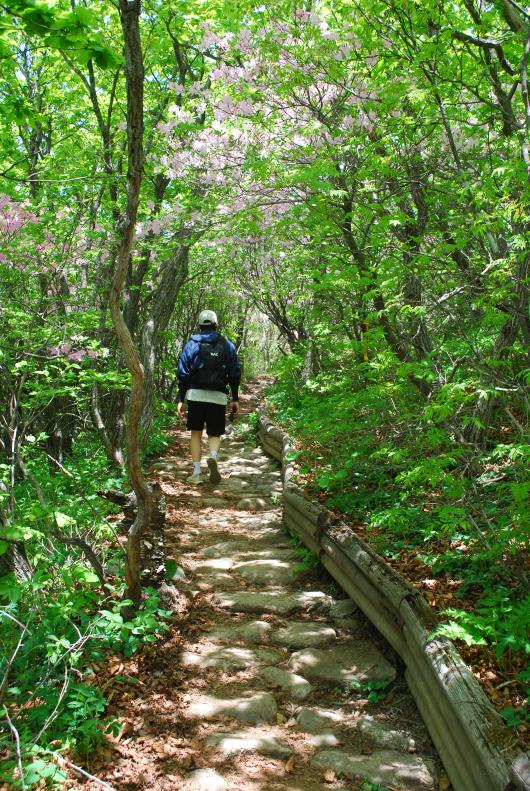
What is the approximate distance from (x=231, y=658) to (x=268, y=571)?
1.21 m

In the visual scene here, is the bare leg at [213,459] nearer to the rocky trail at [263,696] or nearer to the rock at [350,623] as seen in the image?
the rocky trail at [263,696]

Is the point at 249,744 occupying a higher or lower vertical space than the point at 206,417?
lower

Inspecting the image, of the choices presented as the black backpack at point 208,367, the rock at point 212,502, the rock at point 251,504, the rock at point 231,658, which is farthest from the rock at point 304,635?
the black backpack at point 208,367

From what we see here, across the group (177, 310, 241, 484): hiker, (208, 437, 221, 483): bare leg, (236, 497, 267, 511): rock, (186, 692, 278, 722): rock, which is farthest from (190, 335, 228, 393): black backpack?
(186, 692, 278, 722): rock

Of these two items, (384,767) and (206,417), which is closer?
(384,767)

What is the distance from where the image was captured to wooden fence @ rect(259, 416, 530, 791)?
2000 mm

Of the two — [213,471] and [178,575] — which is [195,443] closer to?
[213,471]

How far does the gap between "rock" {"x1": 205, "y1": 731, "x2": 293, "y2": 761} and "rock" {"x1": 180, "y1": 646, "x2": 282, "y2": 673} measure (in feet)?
1.89

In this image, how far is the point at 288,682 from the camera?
10.4 feet

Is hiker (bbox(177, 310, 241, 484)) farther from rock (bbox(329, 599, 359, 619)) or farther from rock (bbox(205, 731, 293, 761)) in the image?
rock (bbox(205, 731, 293, 761))

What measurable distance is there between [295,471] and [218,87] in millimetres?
4966

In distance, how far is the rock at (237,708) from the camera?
9.43ft

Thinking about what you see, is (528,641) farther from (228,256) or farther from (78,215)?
(228,256)

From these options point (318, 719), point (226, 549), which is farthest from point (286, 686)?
point (226, 549)
